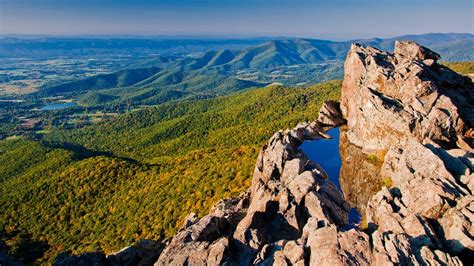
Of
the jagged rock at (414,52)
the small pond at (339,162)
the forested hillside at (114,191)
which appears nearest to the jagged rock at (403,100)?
the jagged rock at (414,52)

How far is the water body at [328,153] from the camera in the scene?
3107 cm

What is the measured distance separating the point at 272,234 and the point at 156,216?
91.6ft

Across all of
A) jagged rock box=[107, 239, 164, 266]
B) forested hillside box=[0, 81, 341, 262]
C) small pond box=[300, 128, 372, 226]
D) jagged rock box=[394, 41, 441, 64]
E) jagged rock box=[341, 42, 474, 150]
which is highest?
jagged rock box=[394, 41, 441, 64]

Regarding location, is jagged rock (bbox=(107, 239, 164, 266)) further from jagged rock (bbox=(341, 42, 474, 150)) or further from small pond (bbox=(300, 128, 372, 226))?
jagged rock (bbox=(341, 42, 474, 150))

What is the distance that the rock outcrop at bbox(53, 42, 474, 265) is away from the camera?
16.4m

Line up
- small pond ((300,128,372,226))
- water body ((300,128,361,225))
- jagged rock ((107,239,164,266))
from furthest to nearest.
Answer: water body ((300,128,361,225))
small pond ((300,128,372,226))
jagged rock ((107,239,164,266))

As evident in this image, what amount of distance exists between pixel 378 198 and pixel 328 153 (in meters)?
13.2

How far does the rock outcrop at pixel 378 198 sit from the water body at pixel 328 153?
4.06ft

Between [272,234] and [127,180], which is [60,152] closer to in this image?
[127,180]

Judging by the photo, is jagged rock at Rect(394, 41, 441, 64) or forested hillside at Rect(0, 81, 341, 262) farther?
forested hillside at Rect(0, 81, 341, 262)

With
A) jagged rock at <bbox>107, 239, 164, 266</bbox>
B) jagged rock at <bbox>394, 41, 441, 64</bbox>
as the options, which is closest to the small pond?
jagged rock at <bbox>394, 41, 441, 64</bbox>

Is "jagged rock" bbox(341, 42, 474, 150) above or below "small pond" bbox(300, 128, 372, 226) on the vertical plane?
above

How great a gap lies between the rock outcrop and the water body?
124 cm

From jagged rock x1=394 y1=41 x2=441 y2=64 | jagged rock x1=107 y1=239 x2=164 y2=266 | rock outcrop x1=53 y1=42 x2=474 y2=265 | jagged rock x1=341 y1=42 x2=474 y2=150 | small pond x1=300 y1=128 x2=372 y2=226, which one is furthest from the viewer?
jagged rock x1=394 y1=41 x2=441 y2=64
